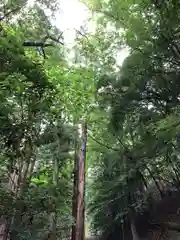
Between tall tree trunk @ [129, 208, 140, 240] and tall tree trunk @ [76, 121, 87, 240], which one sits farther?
tall tree trunk @ [129, 208, 140, 240]

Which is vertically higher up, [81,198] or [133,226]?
[133,226]

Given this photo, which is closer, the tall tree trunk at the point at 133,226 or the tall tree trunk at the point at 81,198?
the tall tree trunk at the point at 81,198

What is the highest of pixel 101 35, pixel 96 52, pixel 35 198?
pixel 101 35

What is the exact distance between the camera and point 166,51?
625 centimetres

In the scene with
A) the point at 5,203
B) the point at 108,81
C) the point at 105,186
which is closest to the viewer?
the point at 5,203

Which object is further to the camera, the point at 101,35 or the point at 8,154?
the point at 101,35

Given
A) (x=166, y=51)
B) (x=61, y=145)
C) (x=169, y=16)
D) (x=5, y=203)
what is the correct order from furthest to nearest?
1. (x=61, y=145)
2. (x=166, y=51)
3. (x=169, y=16)
4. (x=5, y=203)

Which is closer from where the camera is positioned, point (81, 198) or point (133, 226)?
point (81, 198)

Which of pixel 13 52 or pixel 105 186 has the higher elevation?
pixel 105 186

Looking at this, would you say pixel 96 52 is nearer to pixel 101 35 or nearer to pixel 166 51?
pixel 101 35

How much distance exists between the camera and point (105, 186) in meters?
10.8

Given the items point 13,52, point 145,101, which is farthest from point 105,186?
point 13,52

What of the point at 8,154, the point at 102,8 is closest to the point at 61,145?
the point at 102,8

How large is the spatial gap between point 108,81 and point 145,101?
4.46 ft
